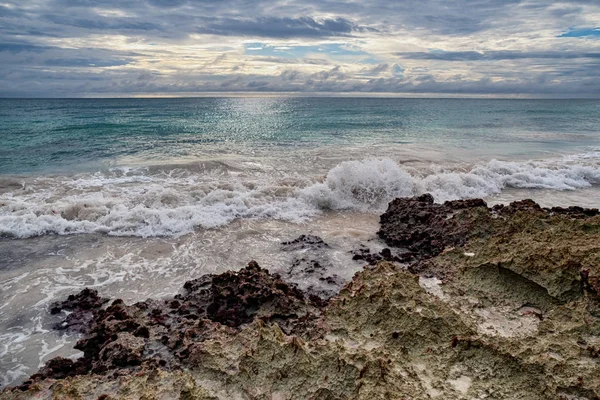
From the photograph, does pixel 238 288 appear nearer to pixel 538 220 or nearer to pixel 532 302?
pixel 532 302

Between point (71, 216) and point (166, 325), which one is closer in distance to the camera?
point (166, 325)

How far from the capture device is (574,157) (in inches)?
794

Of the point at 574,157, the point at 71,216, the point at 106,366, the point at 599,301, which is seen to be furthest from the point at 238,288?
the point at 574,157

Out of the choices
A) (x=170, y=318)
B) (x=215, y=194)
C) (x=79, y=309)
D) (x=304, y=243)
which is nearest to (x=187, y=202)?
(x=215, y=194)

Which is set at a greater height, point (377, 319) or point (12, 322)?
point (377, 319)

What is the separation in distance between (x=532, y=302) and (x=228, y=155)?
57.3ft

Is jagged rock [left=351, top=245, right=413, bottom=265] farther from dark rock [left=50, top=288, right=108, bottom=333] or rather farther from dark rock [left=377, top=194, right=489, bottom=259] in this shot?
dark rock [left=50, top=288, right=108, bottom=333]

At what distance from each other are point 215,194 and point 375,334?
27.7ft

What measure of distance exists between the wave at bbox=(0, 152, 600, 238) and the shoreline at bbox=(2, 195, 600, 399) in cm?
401

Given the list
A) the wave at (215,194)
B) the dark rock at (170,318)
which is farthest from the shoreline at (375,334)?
the wave at (215,194)

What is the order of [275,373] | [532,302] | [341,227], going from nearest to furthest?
[275,373], [532,302], [341,227]

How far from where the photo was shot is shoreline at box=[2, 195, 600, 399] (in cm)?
361

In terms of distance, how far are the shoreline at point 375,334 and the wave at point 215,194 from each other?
401cm

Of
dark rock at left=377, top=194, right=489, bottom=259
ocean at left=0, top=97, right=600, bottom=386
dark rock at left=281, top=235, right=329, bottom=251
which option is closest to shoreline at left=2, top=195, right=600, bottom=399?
ocean at left=0, top=97, right=600, bottom=386
